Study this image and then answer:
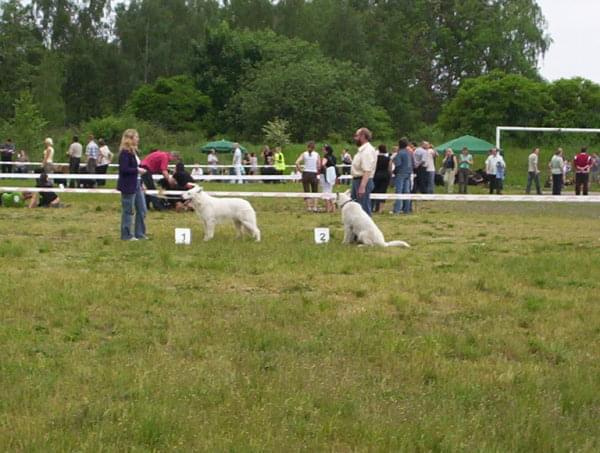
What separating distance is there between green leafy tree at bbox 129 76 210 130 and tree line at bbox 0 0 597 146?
0.28 ft

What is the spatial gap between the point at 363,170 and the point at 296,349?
7.42m

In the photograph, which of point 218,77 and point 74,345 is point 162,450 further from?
point 218,77

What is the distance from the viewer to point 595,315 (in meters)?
8.16

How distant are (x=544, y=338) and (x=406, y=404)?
2.26m

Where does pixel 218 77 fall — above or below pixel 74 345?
above

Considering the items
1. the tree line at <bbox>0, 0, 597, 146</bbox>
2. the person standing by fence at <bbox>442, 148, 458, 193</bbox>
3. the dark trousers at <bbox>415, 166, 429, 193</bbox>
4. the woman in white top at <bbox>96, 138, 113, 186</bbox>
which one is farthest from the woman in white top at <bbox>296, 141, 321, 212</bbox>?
the tree line at <bbox>0, 0, 597, 146</bbox>

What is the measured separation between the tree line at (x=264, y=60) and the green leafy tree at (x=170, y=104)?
3.4 inches

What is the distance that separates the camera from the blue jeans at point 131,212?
13453mm

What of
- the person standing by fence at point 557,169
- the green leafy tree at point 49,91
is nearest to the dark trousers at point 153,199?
the person standing by fence at point 557,169

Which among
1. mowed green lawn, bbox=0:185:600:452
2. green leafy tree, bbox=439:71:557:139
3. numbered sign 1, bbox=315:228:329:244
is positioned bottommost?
mowed green lawn, bbox=0:185:600:452

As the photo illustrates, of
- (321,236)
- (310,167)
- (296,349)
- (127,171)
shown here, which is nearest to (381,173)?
(310,167)

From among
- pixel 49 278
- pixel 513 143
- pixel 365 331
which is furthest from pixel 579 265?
pixel 513 143

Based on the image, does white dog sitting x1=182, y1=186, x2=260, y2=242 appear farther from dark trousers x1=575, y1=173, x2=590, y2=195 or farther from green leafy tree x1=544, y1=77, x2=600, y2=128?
green leafy tree x1=544, y1=77, x2=600, y2=128

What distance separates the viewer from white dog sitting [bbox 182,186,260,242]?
13609 millimetres
